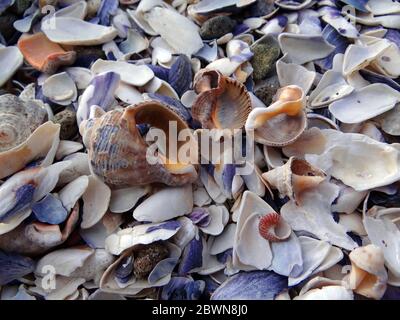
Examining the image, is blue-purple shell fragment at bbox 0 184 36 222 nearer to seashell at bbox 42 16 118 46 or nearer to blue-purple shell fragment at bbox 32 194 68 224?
blue-purple shell fragment at bbox 32 194 68 224

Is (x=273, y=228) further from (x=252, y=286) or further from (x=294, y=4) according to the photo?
(x=294, y=4)

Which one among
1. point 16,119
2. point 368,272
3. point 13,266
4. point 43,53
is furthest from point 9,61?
point 368,272

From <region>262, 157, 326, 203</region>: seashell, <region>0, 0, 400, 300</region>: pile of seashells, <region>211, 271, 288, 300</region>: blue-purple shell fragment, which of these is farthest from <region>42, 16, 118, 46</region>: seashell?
<region>211, 271, 288, 300</region>: blue-purple shell fragment

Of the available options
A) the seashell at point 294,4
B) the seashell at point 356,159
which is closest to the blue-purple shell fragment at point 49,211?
the seashell at point 356,159

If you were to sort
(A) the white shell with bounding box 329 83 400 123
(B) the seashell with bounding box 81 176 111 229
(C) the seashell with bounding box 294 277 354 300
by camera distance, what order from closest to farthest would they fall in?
(C) the seashell with bounding box 294 277 354 300
(B) the seashell with bounding box 81 176 111 229
(A) the white shell with bounding box 329 83 400 123

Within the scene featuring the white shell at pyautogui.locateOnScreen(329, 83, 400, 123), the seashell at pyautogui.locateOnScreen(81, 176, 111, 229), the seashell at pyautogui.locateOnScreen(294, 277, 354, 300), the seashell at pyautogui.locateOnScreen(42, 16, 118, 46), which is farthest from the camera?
the seashell at pyautogui.locateOnScreen(42, 16, 118, 46)

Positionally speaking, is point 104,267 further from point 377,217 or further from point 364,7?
point 364,7
